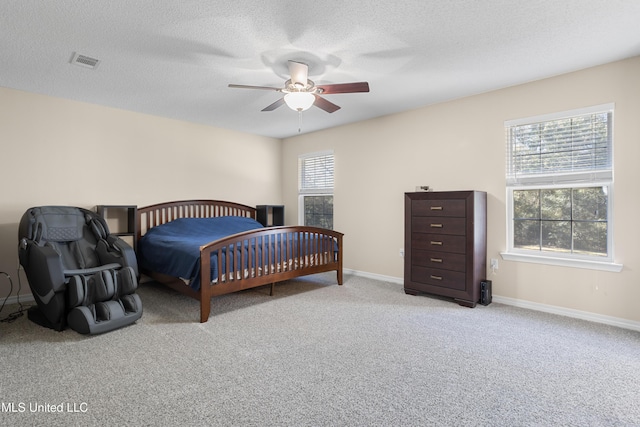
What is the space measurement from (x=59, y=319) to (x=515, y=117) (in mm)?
4627

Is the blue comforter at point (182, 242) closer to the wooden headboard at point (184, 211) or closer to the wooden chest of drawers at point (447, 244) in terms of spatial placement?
the wooden headboard at point (184, 211)

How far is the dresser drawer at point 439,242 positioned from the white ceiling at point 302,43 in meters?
1.60

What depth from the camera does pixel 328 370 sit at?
2100mm

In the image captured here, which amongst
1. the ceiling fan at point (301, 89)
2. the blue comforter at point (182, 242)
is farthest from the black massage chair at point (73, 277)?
the ceiling fan at point (301, 89)

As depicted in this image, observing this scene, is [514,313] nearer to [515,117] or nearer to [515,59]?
[515,117]

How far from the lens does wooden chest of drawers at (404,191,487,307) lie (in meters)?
3.40

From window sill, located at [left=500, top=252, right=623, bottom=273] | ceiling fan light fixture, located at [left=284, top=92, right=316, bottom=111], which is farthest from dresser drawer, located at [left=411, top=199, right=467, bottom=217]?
ceiling fan light fixture, located at [left=284, top=92, right=316, bottom=111]

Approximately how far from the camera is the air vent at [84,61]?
8.98 ft

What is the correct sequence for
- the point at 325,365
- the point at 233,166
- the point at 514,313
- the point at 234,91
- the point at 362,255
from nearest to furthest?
the point at 325,365 < the point at 514,313 < the point at 234,91 < the point at 362,255 < the point at 233,166

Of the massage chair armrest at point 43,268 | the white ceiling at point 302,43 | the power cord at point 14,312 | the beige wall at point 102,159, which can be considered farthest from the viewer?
the beige wall at point 102,159

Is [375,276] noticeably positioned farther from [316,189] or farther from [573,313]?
[573,313]

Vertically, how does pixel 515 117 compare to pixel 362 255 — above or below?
above

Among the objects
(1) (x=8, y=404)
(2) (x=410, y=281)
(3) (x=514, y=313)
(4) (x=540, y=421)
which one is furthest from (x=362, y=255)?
(1) (x=8, y=404)

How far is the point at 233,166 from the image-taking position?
17.8ft
